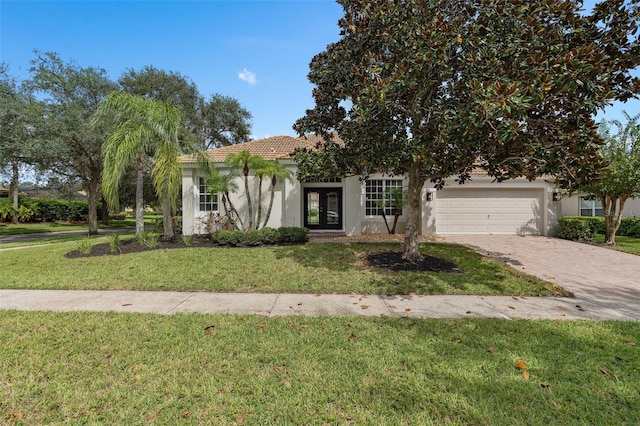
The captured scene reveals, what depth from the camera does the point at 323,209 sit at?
1473cm

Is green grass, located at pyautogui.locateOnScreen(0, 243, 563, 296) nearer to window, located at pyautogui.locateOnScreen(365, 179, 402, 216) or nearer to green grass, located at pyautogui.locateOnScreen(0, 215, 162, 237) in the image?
window, located at pyautogui.locateOnScreen(365, 179, 402, 216)

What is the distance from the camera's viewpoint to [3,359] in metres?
3.25

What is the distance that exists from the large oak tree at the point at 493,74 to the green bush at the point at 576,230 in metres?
9.28

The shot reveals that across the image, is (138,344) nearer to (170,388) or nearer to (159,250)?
(170,388)

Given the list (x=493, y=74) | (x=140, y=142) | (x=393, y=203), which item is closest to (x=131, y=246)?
(x=140, y=142)

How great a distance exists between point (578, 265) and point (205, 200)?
46.8ft

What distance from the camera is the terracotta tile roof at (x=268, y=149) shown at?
13.6 meters

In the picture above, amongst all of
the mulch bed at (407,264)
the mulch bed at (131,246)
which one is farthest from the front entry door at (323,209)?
the mulch bed at (407,264)

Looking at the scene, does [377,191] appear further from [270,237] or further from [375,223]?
[270,237]

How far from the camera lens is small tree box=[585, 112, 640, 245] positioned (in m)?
11.0

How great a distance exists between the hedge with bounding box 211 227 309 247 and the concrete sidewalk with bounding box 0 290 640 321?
4.79 m

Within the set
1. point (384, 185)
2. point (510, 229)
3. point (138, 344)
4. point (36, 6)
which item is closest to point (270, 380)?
point (138, 344)

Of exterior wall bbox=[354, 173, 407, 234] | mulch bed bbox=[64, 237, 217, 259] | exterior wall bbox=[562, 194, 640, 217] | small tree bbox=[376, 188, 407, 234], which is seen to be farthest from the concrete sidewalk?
exterior wall bbox=[562, 194, 640, 217]

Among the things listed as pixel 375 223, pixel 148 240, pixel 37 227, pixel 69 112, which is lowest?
pixel 37 227
